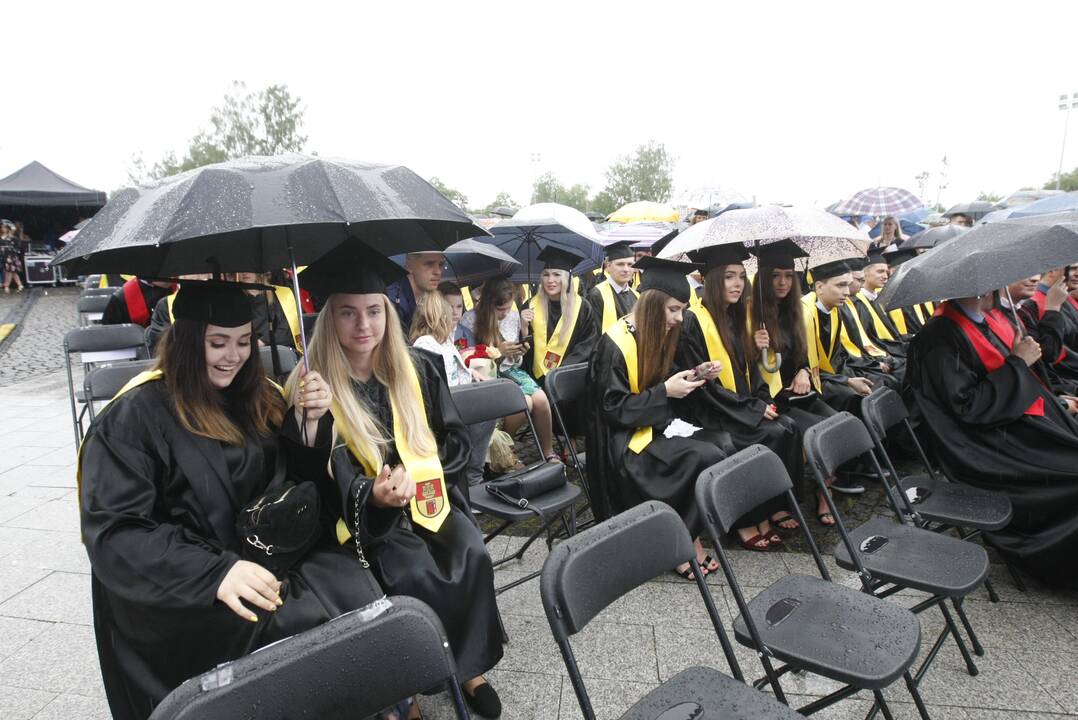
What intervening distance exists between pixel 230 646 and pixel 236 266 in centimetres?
135

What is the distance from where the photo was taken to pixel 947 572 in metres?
2.42

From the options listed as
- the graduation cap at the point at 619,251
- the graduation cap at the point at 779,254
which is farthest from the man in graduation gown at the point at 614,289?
the graduation cap at the point at 779,254

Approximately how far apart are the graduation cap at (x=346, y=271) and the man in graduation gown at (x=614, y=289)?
149 inches

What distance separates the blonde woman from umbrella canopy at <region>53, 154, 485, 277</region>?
414 millimetres

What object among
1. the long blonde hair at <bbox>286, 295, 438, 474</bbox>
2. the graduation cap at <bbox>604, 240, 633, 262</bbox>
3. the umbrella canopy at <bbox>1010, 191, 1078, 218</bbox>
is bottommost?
the long blonde hair at <bbox>286, 295, 438, 474</bbox>

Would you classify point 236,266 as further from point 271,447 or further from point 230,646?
point 230,646

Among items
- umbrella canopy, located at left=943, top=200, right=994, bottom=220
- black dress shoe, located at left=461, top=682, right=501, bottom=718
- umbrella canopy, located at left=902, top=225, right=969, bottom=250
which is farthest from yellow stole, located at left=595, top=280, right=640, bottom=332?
umbrella canopy, located at left=943, top=200, right=994, bottom=220

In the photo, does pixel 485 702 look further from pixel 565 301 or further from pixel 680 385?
pixel 565 301

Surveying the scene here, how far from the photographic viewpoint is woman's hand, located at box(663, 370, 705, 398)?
3539 millimetres

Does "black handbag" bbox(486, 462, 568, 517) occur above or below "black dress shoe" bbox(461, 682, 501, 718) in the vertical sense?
above

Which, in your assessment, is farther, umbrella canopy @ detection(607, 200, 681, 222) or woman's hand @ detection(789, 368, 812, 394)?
umbrella canopy @ detection(607, 200, 681, 222)

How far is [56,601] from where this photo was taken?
316cm

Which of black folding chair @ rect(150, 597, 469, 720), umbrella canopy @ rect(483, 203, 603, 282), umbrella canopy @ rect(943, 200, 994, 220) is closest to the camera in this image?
black folding chair @ rect(150, 597, 469, 720)

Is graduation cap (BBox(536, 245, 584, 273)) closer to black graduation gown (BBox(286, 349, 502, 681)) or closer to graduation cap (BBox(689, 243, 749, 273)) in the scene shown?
graduation cap (BBox(689, 243, 749, 273))
